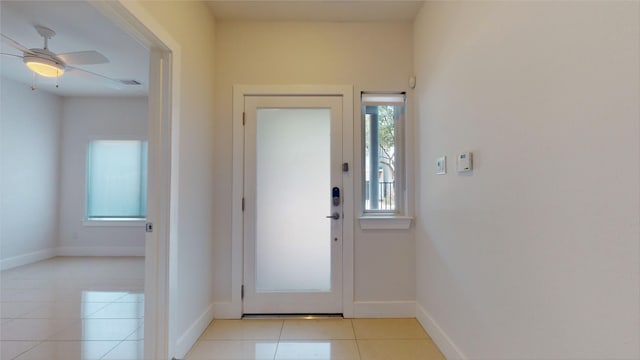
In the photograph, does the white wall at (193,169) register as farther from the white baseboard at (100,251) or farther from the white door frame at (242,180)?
the white baseboard at (100,251)

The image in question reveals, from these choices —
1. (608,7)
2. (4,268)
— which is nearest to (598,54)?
(608,7)

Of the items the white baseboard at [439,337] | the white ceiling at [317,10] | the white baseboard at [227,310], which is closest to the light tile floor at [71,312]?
the white baseboard at [227,310]

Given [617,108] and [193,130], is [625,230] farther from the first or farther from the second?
[193,130]

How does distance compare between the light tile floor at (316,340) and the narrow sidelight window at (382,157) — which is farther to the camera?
the narrow sidelight window at (382,157)

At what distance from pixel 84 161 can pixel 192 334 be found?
4.65 metres

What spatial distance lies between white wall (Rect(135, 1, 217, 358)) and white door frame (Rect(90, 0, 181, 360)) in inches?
3.0

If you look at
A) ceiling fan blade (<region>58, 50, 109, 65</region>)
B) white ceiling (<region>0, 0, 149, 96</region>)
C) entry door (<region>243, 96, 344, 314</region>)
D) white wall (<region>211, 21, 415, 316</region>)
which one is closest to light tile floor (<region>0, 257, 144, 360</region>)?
white wall (<region>211, 21, 415, 316</region>)

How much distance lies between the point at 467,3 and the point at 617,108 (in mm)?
1239

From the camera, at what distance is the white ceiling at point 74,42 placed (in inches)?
107

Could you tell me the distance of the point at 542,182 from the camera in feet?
3.86

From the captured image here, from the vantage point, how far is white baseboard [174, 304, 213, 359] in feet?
6.55

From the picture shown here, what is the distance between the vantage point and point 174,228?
1907 mm

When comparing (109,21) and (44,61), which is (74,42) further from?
(109,21)

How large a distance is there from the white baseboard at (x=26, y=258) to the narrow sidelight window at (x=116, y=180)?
2.73ft
